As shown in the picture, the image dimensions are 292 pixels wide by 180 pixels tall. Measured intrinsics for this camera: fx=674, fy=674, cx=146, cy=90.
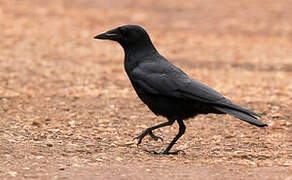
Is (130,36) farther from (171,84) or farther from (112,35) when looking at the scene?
(171,84)

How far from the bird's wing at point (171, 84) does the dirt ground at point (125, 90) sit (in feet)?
1.81

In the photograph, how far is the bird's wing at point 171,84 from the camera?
19.6ft

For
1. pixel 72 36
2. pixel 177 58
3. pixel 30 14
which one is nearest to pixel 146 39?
pixel 177 58

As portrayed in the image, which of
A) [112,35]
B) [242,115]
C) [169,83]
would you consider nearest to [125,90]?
[112,35]

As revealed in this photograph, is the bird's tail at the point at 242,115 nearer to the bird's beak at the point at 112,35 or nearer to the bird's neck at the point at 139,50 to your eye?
the bird's neck at the point at 139,50

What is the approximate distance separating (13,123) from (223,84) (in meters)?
4.32

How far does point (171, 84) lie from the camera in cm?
618

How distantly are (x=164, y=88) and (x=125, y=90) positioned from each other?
4.03m

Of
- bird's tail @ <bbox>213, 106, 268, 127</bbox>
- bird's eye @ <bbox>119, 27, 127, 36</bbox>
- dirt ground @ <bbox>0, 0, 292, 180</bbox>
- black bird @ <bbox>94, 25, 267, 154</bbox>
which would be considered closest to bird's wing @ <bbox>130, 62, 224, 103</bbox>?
black bird @ <bbox>94, 25, 267, 154</bbox>

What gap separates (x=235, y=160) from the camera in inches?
237

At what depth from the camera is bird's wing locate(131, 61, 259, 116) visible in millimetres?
5988

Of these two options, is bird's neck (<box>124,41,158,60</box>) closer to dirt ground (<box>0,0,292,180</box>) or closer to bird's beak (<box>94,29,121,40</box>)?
bird's beak (<box>94,29,121,40</box>)

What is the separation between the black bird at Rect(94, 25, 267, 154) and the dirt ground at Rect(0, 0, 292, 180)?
42 cm

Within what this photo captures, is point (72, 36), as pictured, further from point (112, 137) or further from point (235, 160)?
point (235, 160)
